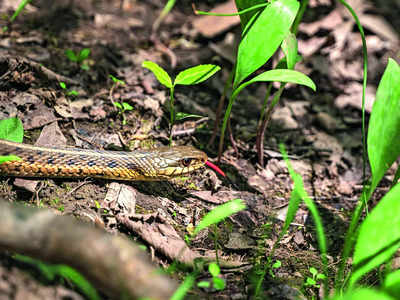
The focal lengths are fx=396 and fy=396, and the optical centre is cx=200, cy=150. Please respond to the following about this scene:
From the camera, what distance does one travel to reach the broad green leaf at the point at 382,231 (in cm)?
219

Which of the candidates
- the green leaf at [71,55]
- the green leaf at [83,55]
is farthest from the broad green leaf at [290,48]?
the green leaf at [71,55]

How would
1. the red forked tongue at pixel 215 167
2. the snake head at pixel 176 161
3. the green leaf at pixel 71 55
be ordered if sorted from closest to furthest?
the snake head at pixel 176 161
the red forked tongue at pixel 215 167
the green leaf at pixel 71 55

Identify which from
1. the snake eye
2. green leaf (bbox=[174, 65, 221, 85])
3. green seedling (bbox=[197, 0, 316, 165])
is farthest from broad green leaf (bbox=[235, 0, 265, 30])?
the snake eye

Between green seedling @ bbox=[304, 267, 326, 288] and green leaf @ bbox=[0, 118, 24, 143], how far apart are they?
2.55m

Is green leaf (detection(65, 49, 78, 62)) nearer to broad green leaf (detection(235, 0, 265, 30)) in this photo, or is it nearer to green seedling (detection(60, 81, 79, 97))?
green seedling (detection(60, 81, 79, 97))

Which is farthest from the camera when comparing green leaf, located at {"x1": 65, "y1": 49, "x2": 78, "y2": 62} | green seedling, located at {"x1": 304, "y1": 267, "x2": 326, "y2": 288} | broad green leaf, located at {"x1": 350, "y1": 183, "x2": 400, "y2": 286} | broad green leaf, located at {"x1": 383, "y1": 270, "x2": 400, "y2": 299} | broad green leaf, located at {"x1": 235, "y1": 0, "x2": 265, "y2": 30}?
green leaf, located at {"x1": 65, "y1": 49, "x2": 78, "y2": 62}

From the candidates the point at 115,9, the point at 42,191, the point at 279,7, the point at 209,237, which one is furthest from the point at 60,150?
the point at 115,9

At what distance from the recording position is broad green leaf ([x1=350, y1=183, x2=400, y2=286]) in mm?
2191

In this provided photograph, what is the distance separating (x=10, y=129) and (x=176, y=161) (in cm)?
141

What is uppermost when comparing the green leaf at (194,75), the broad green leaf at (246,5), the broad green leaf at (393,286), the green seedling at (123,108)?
the broad green leaf at (246,5)

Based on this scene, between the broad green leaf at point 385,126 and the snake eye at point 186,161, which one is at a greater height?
the broad green leaf at point 385,126

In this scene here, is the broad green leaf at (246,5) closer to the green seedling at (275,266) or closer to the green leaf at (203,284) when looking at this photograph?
the green seedling at (275,266)

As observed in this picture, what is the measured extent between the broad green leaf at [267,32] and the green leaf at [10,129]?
6.27ft

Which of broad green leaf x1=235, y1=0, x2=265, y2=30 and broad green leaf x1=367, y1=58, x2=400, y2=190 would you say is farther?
broad green leaf x1=235, y1=0, x2=265, y2=30
